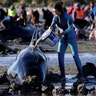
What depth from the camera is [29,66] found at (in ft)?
48.9

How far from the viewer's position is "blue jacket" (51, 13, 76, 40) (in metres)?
15.8

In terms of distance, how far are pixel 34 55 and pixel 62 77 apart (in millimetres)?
1332

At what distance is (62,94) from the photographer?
13.9 meters

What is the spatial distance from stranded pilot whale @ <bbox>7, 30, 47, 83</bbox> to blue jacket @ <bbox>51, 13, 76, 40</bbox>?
90 centimetres

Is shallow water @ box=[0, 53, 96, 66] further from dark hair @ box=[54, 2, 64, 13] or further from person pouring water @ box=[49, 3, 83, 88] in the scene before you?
dark hair @ box=[54, 2, 64, 13]

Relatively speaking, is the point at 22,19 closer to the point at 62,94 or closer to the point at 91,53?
the point at 91,53

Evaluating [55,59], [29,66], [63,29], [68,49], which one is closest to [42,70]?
[29,66]

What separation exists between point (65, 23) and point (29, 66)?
1797mm

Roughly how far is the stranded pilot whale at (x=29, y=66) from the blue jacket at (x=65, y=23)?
0.90 m

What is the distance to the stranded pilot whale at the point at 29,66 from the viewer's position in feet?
48.2

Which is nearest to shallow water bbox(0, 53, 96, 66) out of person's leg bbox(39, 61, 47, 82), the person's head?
person's leg bbox(39, 61, 47, 82)

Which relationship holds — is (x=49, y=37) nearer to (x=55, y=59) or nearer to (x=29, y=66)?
(x=29, y=66)

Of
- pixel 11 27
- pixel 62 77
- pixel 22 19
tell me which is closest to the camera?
pixel 62 77

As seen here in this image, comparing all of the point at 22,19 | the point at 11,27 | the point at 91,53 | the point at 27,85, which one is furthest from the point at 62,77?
the point at 22,19
